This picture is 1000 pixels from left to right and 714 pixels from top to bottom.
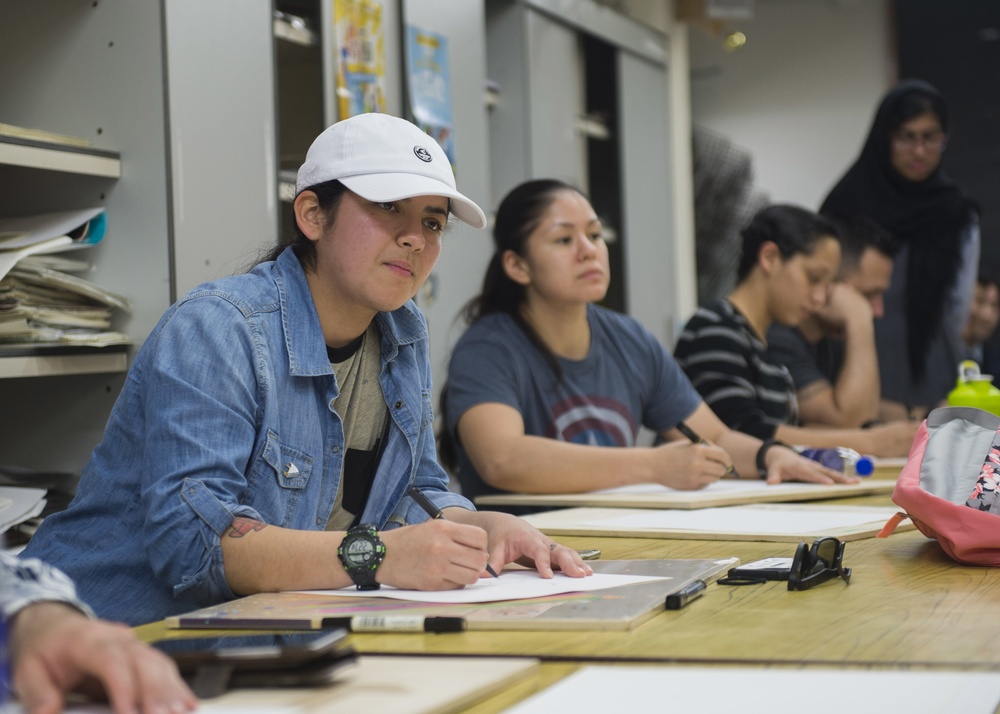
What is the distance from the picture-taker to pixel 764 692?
789mm

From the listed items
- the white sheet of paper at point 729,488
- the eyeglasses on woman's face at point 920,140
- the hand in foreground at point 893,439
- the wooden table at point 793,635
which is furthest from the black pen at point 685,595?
the eyeglasses on woman's face at point 920,140

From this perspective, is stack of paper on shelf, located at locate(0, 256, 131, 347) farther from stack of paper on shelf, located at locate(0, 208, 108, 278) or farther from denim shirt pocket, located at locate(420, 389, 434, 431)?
denim shirt pocket, located at locate(420, 389, 434, 431)

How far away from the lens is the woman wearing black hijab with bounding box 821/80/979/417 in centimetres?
363

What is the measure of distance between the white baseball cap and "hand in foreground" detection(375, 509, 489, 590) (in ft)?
1.41

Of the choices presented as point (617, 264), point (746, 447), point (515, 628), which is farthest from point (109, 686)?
point (617, 264)

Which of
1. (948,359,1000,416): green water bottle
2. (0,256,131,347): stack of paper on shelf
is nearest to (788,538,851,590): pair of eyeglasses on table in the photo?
(948,359,1000,416): green water bottle

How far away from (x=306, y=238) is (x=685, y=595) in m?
0.73

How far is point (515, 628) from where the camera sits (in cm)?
98

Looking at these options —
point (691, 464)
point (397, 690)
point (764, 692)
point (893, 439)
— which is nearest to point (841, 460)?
point (691, 464)

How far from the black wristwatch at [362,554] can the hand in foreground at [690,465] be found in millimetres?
950

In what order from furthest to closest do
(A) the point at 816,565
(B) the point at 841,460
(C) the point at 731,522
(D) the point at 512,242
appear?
(D) the point at 512,242, (B) the point at 841,460, (C) the point at 731,522, (A) the point at 816,565

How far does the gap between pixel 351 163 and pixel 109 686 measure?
83 centimetres

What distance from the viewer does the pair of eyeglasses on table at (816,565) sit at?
115 centimetres

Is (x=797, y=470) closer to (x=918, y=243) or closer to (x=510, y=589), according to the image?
(x=510, y=589)
